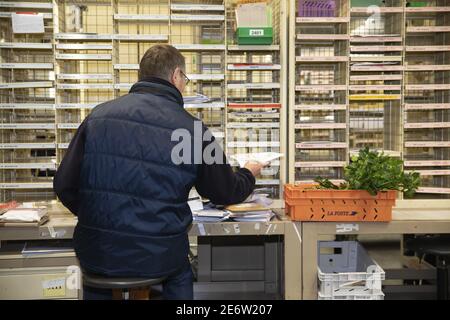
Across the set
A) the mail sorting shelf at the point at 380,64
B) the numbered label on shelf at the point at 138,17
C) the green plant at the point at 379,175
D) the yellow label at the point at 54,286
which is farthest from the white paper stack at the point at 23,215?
the mail sorting shelf at the point at 380,64

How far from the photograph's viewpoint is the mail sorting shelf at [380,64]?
326cm

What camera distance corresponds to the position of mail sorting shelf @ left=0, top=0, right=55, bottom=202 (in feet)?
10.4

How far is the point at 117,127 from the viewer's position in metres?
1.79

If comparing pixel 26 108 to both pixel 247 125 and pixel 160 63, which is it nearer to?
pixel 247 125

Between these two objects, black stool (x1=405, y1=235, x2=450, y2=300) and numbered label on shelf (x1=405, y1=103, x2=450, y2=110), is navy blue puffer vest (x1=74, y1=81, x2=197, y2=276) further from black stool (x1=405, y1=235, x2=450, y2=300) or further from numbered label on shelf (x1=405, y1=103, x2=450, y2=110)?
numbered label on shelf (x1=405, y1=103, x2=450, y2=110)

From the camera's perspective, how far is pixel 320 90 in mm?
3232

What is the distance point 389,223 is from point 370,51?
47.1 inches

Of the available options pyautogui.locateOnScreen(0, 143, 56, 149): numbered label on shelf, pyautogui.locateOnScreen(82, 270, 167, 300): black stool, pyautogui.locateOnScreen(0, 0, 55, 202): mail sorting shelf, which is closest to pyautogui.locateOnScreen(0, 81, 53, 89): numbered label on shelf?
pyautogui.locateOnScreen(0, 0, 55, 202): mail sorting shelf

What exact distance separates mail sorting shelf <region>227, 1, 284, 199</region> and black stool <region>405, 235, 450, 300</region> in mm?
941

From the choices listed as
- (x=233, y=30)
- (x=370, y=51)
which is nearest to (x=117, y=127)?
(x=233, y=30)

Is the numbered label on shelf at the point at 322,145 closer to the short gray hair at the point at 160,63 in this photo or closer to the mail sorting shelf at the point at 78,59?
the mail sorting shelf at the point at 78,59

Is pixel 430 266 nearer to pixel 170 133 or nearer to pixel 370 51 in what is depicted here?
pixel 370 51

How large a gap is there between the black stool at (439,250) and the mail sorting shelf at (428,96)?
448mm

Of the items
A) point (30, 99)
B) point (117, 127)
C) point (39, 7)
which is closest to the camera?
point (117, 127)
